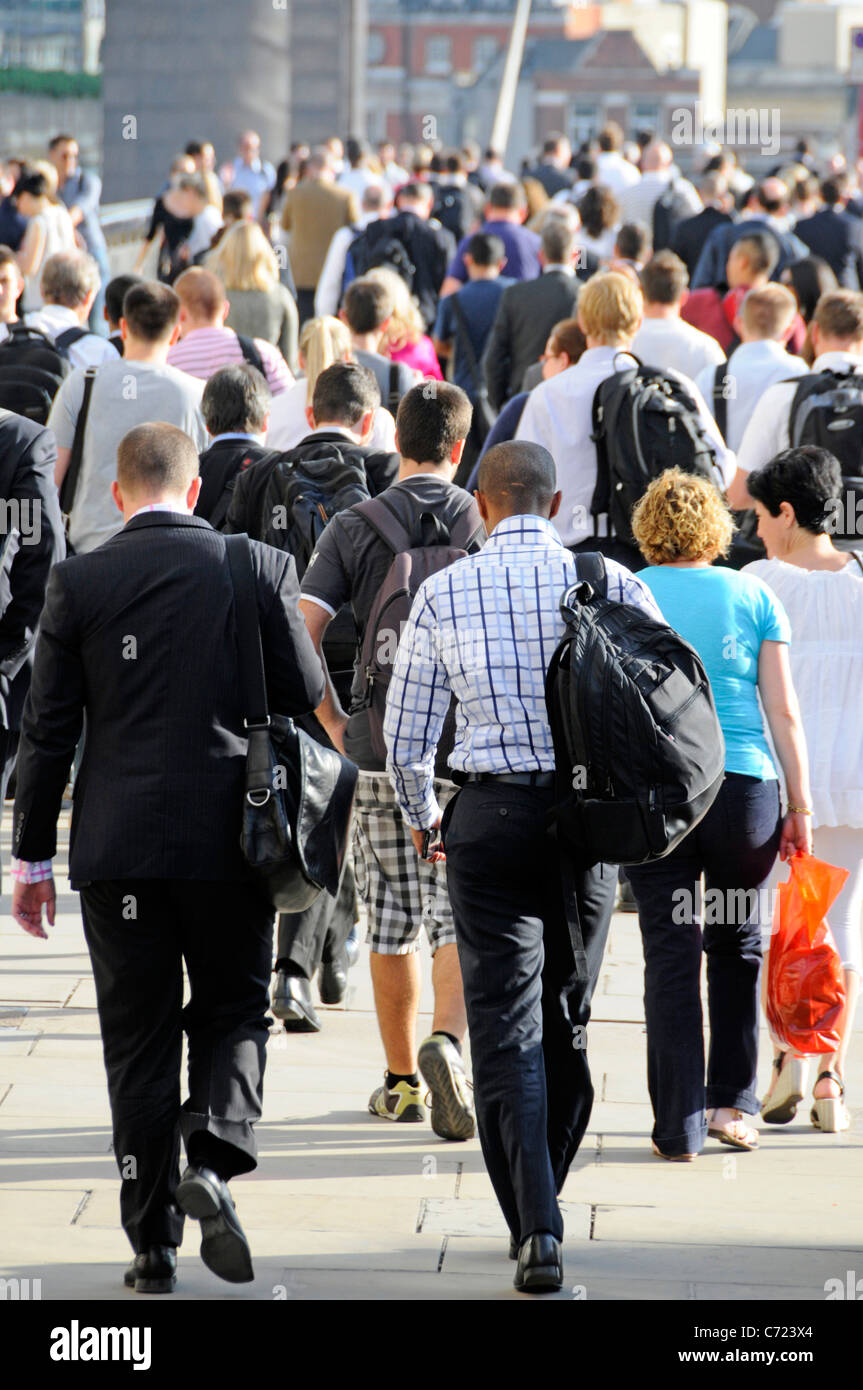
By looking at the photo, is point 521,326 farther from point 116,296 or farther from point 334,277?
point 334,277

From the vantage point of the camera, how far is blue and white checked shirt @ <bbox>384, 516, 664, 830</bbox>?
4191 mm

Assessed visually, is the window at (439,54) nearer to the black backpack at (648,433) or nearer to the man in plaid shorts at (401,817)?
the black backpack at (648,433)

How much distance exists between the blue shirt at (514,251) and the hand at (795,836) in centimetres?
747

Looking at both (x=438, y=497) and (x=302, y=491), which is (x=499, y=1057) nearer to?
(x=438, y=497)

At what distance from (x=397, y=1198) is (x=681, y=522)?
1761 millimetres

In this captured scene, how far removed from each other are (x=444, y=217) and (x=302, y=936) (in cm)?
1072

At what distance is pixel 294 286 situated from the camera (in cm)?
1478

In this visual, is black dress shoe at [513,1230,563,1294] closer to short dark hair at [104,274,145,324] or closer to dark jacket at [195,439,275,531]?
dark jacket at [195,439,275,531]

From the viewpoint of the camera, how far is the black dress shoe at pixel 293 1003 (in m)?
5.88

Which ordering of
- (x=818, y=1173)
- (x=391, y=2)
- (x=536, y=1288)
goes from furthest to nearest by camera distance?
1. (x=391, y=2)
2. (x=818, y=1173)
3. (x=536, y=1288)

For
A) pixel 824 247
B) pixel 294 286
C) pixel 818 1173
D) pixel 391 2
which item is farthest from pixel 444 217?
pixel 391 2

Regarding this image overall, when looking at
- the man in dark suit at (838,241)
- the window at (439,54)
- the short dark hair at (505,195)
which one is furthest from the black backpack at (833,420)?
the window at (439,54)

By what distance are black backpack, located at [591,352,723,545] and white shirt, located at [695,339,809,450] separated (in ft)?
3.94

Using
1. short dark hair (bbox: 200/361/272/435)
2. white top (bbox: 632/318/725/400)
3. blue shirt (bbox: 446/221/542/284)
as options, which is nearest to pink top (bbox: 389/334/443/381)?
white top (bbox: 632/318/725/400)
